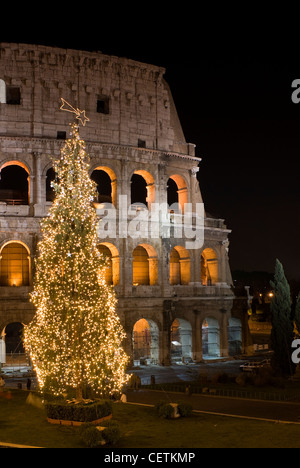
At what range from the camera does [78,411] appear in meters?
19.8

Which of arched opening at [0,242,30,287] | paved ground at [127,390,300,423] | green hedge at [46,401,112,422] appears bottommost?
paved ground at [127,390,300,423]

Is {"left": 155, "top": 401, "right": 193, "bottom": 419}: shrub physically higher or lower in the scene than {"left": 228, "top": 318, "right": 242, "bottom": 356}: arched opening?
lower

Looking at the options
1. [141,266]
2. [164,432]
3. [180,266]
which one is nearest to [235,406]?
[164,432]

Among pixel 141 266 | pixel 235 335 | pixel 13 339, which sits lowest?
pixel 235 335

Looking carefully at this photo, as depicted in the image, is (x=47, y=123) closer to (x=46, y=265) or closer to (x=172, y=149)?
(x=172, y=149)

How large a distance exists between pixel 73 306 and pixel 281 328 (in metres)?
17.0

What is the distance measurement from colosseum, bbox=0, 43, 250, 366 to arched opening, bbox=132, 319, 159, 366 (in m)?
0.07

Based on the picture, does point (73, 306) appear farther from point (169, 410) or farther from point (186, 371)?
point (186, 371)

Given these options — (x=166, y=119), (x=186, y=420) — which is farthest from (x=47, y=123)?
(x=186, y=420)

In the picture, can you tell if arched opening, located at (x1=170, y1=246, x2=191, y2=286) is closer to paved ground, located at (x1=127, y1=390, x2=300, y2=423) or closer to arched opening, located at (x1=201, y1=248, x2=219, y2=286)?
arched opening, located at (x1=201, y1=248, x2=219, y2=286)

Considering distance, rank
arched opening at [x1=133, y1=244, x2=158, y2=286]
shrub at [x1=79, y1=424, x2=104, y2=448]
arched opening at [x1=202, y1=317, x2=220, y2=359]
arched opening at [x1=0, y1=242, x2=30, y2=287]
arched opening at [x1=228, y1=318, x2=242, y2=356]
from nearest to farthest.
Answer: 1. shrub at [x1=79, y1=424, x2=104, y2=448]
2. arched opening at [x1=0, y1=242, x2=30, y2=287]
3. arched opening at [x1=133, y1=244, x2=158, y2=286]
4. arched opening at [x1=202, y1=317, x2=220, y2=359]
5. arched opening at [x1=228, y1=318, x2=242, y2=356]

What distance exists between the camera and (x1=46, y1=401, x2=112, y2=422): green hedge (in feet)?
64.7

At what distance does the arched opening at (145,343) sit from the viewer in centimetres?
3969

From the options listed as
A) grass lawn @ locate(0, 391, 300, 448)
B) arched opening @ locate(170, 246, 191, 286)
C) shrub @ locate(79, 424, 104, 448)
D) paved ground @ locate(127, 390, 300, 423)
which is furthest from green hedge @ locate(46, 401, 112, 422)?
arched opening @ locate(170, 246, 191, 286)
